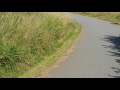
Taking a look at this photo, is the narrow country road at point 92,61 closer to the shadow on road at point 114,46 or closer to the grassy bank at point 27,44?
the shadow on road at point 114,46

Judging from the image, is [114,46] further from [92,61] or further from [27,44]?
[27,44]

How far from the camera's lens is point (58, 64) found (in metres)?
10.3

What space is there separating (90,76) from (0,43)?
10.6 feet

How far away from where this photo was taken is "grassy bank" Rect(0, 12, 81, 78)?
888 centimetres

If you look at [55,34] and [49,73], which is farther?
[55,34]

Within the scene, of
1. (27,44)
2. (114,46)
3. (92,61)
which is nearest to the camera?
(27,44)

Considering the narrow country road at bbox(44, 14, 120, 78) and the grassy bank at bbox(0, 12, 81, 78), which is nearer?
the grassy bank at bbox(0, 12, 81, 78)

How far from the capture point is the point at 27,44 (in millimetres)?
10383

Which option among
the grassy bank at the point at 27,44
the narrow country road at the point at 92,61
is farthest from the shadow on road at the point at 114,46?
the grassy bank at the point at 27,44

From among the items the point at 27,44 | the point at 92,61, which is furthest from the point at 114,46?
the point at 27,44

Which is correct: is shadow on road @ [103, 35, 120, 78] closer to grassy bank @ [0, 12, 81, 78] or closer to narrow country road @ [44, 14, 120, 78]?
narrow country road @ [44, 14, 120, 78]

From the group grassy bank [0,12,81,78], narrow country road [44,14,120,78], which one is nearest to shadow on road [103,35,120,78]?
narrow country road [44,14,120,78]
